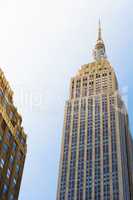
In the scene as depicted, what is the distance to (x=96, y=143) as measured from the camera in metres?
153

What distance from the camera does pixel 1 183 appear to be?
58.2 meters

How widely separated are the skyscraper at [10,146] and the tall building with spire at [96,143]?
71289mm

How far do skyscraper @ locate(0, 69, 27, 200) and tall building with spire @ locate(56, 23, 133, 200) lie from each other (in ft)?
234

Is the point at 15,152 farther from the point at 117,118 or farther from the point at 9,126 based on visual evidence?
the point at 117,118

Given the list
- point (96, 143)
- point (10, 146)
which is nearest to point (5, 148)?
point (10, 146)

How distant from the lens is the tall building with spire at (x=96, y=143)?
137375 mm

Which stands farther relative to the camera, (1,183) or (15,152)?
(15,152)

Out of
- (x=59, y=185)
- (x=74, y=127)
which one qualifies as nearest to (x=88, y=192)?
(x=59, y=185)

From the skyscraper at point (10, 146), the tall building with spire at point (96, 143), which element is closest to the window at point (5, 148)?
the skyscraper at point (10, 146)

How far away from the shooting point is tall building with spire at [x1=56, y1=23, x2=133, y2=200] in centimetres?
13738

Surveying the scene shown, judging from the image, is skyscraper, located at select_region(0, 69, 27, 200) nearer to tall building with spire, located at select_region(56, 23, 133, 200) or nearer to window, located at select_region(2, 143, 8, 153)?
window, located at select_region(2, 143, 8, 153)

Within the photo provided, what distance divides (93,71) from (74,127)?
42.0 meters

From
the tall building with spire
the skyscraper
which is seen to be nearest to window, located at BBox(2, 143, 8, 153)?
the skyscraper

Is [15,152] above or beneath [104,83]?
beneath
